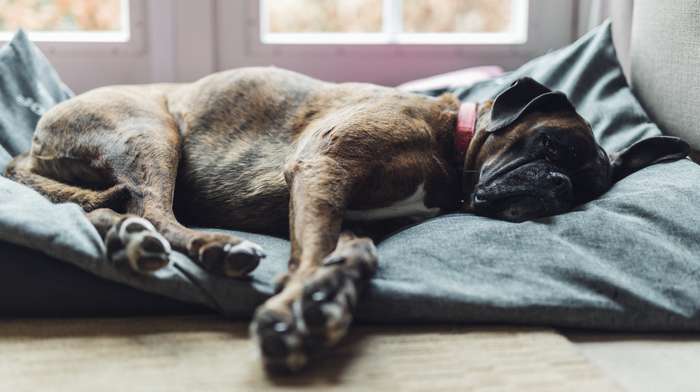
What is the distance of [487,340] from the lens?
1699 mm

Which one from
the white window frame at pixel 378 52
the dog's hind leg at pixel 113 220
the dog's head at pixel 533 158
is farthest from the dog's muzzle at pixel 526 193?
the white window frame at pixel 378 52

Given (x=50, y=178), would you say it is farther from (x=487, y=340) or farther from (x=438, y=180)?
(x=487, y=340)

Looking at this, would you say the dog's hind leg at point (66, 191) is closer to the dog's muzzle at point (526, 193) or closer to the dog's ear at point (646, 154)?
the dog's muzzle at point (526, 193)

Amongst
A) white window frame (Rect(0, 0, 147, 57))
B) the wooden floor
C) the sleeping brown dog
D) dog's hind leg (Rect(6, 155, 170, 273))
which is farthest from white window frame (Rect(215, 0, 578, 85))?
the wooden floor

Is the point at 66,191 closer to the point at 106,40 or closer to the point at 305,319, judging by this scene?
the point at 305,319

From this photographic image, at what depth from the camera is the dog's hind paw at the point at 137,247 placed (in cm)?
177

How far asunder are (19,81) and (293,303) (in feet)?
6.54

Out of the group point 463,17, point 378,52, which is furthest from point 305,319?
point 463,17

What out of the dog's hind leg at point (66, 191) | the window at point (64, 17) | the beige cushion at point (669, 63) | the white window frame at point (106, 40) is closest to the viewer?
the dog's hind leg at point (66, 191)

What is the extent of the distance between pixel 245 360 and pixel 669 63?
6.47 feet

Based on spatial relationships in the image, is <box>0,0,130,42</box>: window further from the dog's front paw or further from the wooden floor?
the dog's front paw

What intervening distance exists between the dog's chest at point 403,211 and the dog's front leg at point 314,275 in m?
0.16

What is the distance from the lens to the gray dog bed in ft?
5.83

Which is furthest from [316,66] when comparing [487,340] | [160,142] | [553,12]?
[487,340]
